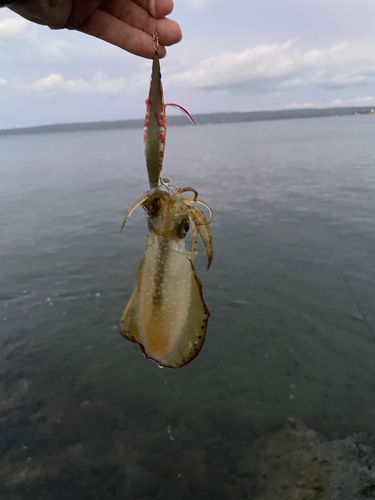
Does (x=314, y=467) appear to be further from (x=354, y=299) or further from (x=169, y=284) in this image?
(x=354, y=299)

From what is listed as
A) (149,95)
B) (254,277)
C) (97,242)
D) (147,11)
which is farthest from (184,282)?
(97,242)

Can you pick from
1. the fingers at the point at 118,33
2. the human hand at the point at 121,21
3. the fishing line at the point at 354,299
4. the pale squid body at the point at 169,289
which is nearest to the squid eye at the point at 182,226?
the pale squid body at the point at 169,289

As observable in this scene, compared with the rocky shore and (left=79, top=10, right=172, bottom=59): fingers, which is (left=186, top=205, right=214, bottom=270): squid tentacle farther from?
the rocky shore

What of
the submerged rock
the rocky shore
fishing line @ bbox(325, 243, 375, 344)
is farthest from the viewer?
fishing line @ bbox(325, 243, 375, 344)

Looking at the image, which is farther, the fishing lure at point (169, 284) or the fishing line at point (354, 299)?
the fishing line at point (354, 299)

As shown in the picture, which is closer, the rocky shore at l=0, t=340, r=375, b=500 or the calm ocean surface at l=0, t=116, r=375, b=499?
the rocky shore at l=0, t=340, r=375, b=500

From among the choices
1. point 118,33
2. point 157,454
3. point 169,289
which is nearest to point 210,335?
point 157,454

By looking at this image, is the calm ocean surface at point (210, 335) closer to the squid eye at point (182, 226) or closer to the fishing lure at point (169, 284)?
the fishing lure at point (169, 284)

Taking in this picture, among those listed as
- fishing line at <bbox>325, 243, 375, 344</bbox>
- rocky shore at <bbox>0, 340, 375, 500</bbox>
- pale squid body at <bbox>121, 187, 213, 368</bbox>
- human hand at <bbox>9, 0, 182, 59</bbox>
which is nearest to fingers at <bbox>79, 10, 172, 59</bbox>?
human hand at <bbox>9, 0, 182, 59</bbox>

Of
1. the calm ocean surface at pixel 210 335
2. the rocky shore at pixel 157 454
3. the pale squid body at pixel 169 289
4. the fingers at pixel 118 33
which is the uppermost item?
the fingers at pixel 118 33
